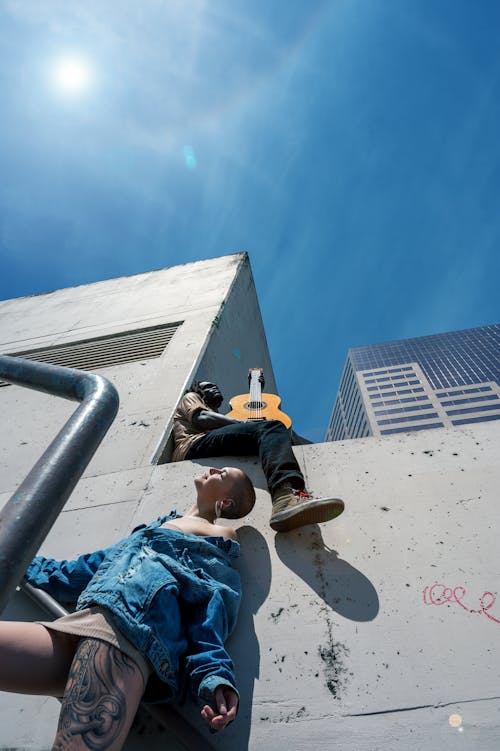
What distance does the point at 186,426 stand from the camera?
3.48m

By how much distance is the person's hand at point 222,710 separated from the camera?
1.21 metres

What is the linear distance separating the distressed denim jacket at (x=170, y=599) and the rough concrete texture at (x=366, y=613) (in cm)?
23

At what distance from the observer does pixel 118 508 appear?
2607 millimetres

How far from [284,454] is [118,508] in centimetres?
112

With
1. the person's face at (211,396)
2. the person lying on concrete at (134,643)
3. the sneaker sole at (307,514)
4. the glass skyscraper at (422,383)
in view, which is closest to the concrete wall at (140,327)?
the person's face at (211,396)

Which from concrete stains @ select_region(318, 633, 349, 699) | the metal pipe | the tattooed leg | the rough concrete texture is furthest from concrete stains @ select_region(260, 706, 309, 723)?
the metal pipe

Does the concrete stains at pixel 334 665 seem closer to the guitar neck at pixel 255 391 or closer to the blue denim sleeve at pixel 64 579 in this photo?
the blue denim sleeve at pixel 64 579

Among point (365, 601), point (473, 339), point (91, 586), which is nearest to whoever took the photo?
point (91, 586)

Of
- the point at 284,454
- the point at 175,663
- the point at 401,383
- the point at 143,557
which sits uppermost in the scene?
the point at 401,383

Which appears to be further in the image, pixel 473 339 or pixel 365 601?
pixel 473 339

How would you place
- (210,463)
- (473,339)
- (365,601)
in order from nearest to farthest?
(365,601), (210,463), (473,339)

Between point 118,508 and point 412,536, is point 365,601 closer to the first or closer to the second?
point 412,536

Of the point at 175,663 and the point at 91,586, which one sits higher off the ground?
the point at 91,586

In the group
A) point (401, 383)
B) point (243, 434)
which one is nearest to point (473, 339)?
point (401, 383)
